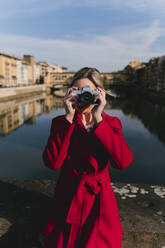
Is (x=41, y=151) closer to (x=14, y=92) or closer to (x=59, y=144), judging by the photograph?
(x=59, y=144)

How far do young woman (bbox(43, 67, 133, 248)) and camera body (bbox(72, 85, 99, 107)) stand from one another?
0.10 ft

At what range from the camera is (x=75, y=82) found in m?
1.78

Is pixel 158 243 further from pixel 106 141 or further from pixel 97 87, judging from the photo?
pixel 97 87

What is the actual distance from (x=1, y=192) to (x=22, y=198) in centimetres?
34

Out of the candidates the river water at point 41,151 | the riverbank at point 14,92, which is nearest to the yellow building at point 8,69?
the riverbank at point 14,92

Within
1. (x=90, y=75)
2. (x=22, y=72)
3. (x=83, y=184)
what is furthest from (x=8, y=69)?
(x=83, y=184)

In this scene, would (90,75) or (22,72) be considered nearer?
(90,75)

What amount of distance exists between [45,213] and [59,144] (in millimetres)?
1145

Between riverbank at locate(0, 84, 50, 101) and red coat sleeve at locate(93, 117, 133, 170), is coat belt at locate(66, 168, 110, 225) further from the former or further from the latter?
riverbank at locate(0, 84, 50, 101)

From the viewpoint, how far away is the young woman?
164 centimetres

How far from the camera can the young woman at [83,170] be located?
1.64 metres

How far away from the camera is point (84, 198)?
168 centimetres

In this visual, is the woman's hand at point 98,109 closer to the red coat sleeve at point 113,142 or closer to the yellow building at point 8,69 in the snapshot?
the red coat sleeve at point 113,142

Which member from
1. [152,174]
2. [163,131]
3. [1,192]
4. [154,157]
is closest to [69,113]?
[1,192]
